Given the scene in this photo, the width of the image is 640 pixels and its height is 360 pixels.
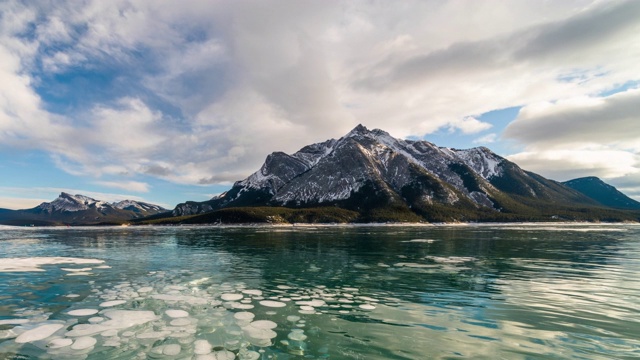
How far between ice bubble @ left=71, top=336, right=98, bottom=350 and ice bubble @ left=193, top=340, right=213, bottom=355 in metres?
4.32

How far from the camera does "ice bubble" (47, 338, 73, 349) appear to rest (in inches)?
507

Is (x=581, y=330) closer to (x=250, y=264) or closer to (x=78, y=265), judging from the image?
(x=250, y=264)

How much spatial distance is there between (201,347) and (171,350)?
1137mm

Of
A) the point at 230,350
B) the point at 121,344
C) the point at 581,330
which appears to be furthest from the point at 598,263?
the point at 121,344

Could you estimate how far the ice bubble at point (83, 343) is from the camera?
12865 millimetres

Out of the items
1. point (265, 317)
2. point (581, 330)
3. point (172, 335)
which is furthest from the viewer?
point (265, 317)

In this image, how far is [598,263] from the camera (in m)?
39.9

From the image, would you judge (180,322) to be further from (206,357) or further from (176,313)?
(206,357)

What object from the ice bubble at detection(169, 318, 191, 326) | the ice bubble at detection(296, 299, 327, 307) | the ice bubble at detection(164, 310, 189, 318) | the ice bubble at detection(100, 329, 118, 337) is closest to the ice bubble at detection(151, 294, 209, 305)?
the ice bubble at detection(164, 310, 189, 318)

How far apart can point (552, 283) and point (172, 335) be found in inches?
1181

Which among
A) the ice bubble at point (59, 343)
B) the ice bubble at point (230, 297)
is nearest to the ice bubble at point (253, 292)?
the ice bubble at point (230, 297)

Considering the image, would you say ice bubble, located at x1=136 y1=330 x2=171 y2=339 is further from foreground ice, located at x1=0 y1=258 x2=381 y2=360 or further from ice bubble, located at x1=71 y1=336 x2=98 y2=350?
ice bubble, located at x1=71 y1=336 x2=98 y2=350

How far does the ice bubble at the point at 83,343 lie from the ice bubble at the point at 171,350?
10.8 feet

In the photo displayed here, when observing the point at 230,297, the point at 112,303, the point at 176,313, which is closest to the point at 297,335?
the point at 176,313
